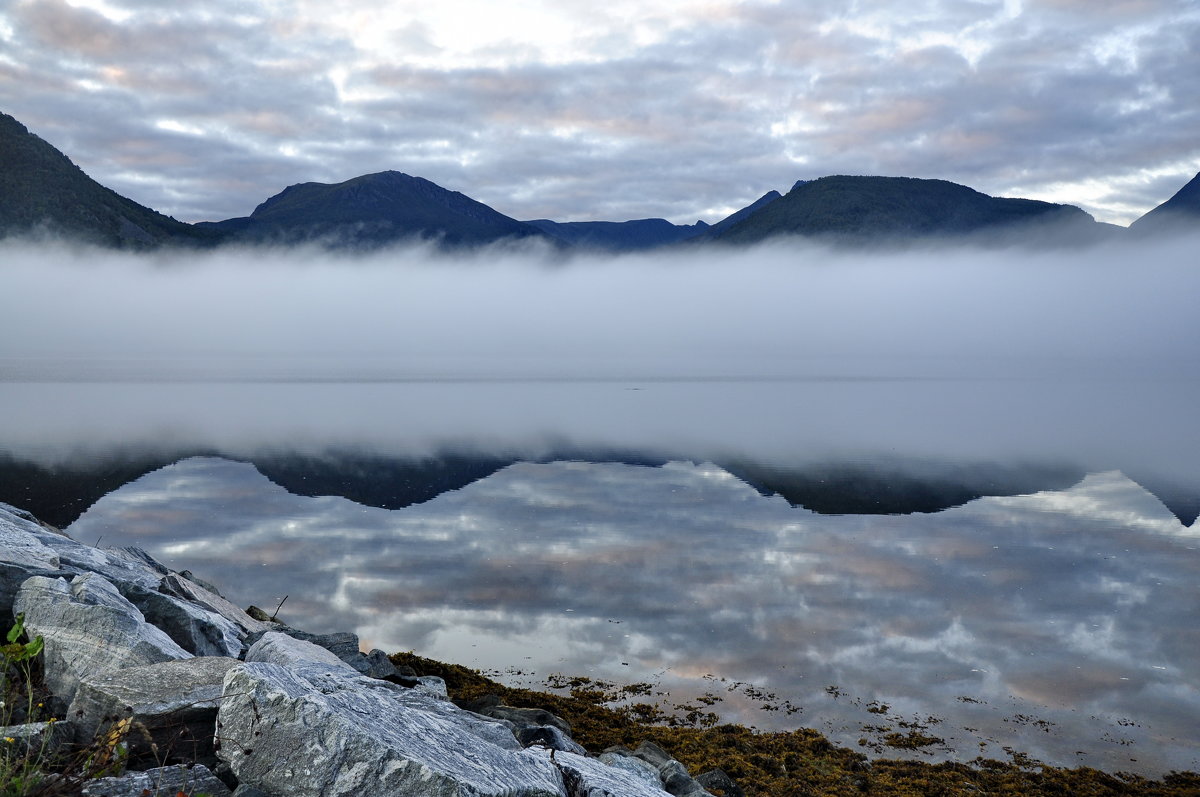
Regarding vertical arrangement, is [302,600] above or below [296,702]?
below

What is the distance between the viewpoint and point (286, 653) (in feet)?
39.3

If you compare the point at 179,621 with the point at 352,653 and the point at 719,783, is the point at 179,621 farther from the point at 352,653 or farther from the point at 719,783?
the point at 719,783

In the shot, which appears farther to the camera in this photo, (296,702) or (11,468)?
(11,468)

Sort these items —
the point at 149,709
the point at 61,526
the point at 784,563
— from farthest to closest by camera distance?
the point at 61,526
the point at 784,563
the point at 149,709

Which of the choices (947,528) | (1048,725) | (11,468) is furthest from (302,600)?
(11,468)

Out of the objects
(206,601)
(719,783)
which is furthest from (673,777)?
(206,601)

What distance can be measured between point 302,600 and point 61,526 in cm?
1491

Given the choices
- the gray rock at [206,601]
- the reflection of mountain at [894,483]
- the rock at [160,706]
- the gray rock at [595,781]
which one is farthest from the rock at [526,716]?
the reflection of mountain at [894,483]

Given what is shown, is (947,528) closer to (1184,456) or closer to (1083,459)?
(1083,459)

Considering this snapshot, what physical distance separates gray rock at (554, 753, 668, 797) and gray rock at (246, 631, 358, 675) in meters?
3.32

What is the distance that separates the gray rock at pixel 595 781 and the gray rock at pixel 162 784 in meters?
3.43

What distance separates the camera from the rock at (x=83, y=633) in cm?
1003

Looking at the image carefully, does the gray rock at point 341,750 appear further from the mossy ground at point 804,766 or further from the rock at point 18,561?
the mossy ground at point 804,766

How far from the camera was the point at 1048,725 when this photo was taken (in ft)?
56.1
